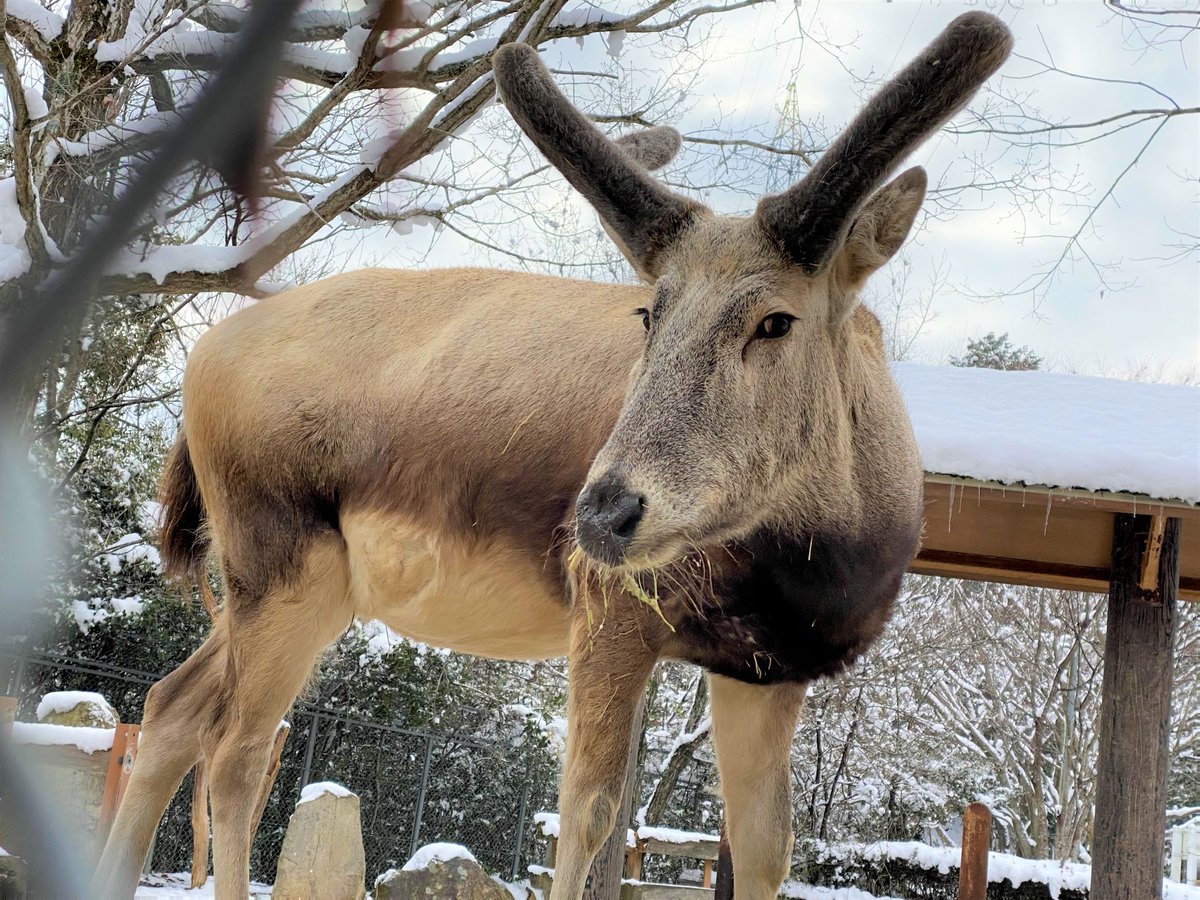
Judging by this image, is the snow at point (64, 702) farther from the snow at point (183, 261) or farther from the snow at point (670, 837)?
the snow at point (670, 837)

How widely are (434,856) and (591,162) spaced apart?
17.1 feet

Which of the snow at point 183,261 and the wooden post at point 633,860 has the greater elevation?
the snow at point 183,261

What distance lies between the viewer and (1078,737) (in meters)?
18.4

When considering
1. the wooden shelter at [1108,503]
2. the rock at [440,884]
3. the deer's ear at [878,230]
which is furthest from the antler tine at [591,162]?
the rock at [440,884]

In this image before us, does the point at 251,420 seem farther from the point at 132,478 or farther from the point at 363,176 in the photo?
the point at 132,478

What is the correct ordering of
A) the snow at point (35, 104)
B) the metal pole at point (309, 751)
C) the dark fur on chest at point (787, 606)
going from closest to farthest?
the dark fur on chest at point (787, 606) → the snow at point (35, 104) → the metal pole at point (309, 751)

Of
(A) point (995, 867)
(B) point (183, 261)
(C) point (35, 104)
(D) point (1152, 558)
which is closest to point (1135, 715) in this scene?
(D) point (1152, 558)

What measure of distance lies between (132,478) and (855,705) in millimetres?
11844

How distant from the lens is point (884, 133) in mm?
2799

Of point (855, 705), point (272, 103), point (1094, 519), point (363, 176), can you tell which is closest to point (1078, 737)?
point (855, 705)

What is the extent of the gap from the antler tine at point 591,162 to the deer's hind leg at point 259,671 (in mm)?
1838

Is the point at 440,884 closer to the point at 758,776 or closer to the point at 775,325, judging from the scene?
the point at 758,776

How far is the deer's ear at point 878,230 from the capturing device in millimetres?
3044

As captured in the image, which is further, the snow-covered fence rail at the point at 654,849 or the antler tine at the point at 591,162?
the snow-covered fence rail at the point at 654,849
